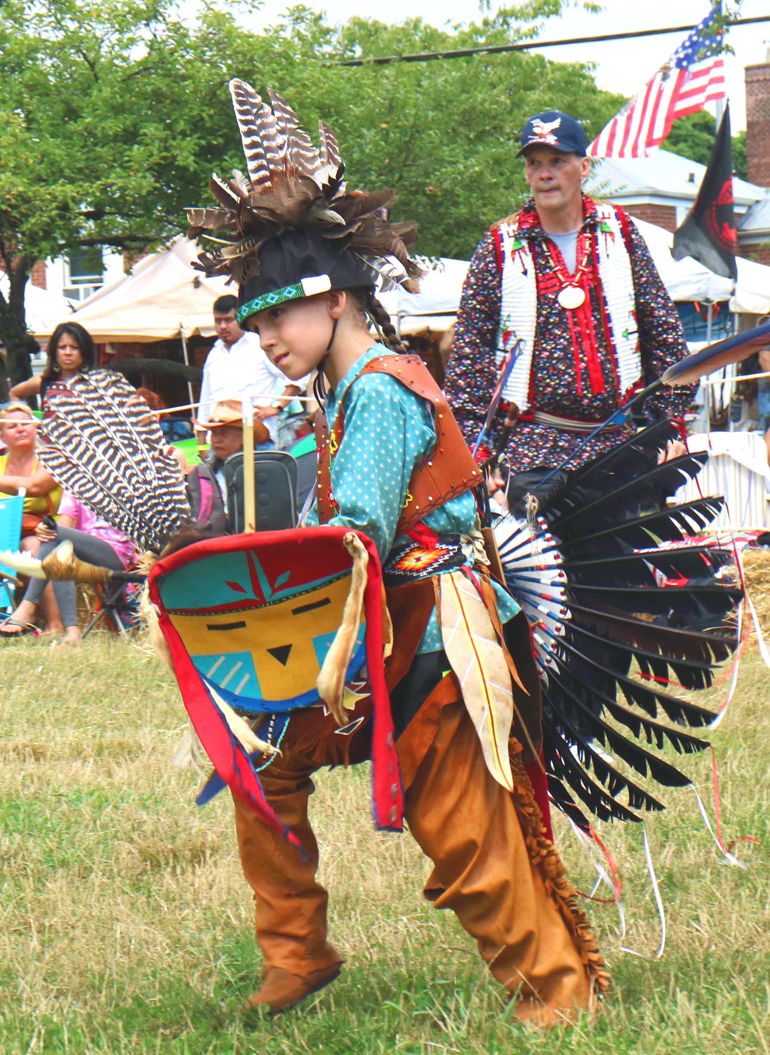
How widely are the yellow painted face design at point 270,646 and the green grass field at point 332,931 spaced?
2.28ft

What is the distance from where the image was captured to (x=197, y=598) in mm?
2449

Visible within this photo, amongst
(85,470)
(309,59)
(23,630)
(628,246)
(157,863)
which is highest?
(309,59)

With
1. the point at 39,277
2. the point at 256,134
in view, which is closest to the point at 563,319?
the point at 256,134

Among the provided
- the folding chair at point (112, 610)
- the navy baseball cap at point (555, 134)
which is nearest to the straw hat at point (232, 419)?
the folding chair at point (112, 610)

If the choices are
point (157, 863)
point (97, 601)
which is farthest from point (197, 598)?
point (97, 601)

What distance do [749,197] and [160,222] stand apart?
28.2m

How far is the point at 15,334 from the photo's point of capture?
14734 millimetres

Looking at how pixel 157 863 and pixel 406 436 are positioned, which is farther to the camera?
pixel 157 863

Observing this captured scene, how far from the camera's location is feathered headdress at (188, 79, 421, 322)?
2592mm

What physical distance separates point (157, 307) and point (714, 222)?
19.7ft

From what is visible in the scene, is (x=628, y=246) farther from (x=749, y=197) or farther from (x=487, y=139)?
(x=749, y=197)

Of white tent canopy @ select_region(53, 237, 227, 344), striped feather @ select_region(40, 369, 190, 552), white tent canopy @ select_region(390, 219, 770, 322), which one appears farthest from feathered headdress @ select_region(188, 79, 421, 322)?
white tent canopy @ select_region(390, 219, 770, 322)

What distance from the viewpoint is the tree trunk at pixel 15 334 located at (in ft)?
47.6

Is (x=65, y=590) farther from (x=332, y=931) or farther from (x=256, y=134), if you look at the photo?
(x=256, y=134)
